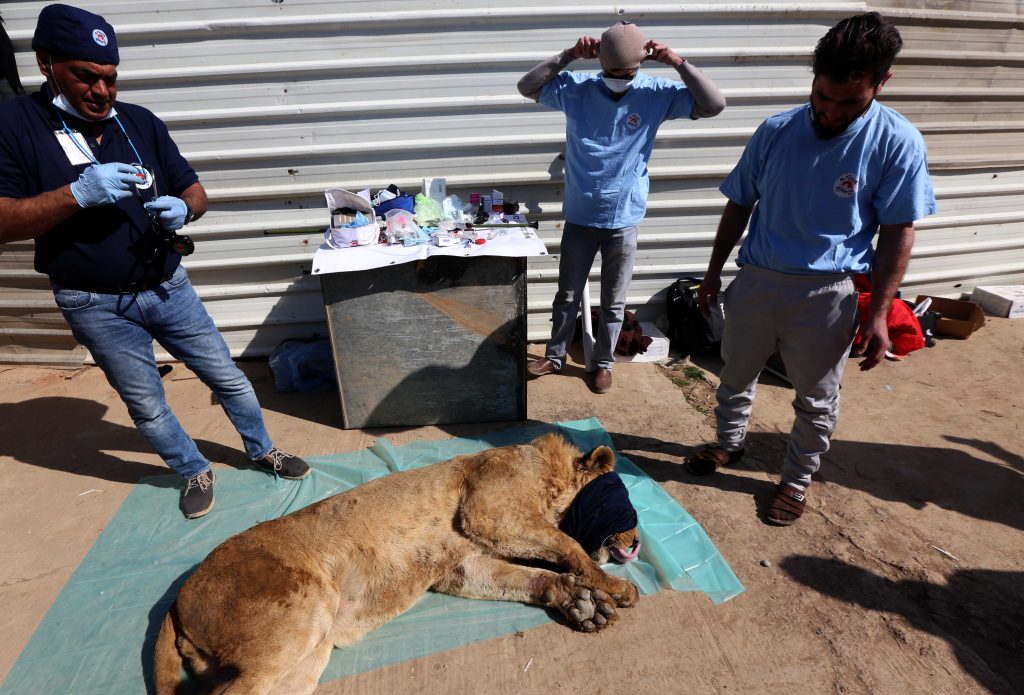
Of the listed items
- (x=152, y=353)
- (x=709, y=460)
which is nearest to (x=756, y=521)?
(x=709, y=460)

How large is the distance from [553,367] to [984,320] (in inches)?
191

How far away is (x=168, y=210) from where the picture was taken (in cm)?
288

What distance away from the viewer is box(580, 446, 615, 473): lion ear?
2.99 metres

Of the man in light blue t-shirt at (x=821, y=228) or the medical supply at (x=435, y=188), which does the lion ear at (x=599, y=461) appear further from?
the medical supply at (x=435, y=188)

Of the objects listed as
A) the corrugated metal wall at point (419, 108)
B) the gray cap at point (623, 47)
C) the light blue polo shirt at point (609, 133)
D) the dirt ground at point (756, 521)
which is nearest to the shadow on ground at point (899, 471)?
the dirt ground at point (756, 521)

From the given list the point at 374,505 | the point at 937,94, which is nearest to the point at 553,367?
A: the point at 374,505

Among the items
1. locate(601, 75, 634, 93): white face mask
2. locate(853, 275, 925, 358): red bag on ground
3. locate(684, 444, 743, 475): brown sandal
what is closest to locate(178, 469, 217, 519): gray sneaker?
locate(684, 444, 743, 475): brown sandal

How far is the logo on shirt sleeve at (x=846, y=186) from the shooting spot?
2.64m

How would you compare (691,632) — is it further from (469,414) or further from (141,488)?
(141,488)

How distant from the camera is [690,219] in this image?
5457 mm

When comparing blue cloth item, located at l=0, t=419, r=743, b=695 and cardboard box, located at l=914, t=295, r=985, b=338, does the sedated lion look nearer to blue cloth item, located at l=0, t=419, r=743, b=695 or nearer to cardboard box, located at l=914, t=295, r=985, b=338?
blue cloth item, located at l=0, t=419, r=743, b=695

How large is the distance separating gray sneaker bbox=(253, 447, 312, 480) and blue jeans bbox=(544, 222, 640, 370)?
7.90ft

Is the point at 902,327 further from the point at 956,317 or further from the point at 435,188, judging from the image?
the point at 435,188

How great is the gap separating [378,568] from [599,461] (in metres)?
1.29
